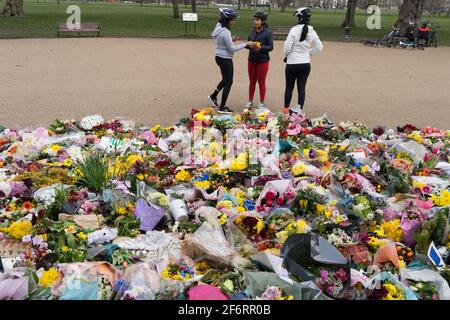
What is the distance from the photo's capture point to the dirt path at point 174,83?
8.34m

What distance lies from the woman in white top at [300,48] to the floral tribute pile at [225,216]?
1.58 metres

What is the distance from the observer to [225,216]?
3.98 m

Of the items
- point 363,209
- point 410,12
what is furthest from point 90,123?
point 410,12

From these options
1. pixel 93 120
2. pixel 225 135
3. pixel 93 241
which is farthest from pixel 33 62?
pixel 93 241

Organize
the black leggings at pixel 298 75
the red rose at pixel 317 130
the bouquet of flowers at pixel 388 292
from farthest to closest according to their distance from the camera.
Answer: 1. the black leggings at pixel 298 75
2. the red rose at pixel 317 130
3. the bouquet of flowers at pixel 388 292

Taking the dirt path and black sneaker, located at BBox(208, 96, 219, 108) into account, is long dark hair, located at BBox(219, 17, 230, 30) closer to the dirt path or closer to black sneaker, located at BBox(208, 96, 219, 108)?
black sneaker, located at BBox(208, 96, 219, 108)

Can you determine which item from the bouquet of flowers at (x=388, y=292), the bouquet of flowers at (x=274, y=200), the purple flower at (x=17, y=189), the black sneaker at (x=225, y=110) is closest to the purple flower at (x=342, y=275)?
the bouquet of flowers at (x=388, y=292)

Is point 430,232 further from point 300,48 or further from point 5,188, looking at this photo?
point 300,48

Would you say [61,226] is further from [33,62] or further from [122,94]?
[33,62]

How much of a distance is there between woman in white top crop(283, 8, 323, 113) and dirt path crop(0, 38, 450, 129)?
3.13 ft

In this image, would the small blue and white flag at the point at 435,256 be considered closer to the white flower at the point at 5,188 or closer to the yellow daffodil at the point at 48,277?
the yellow daffodil at the point at 48,277

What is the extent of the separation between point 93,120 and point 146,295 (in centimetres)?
423

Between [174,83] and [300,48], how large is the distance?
3.94 m

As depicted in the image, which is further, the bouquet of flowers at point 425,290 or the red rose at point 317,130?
the red rose at point 317,130
